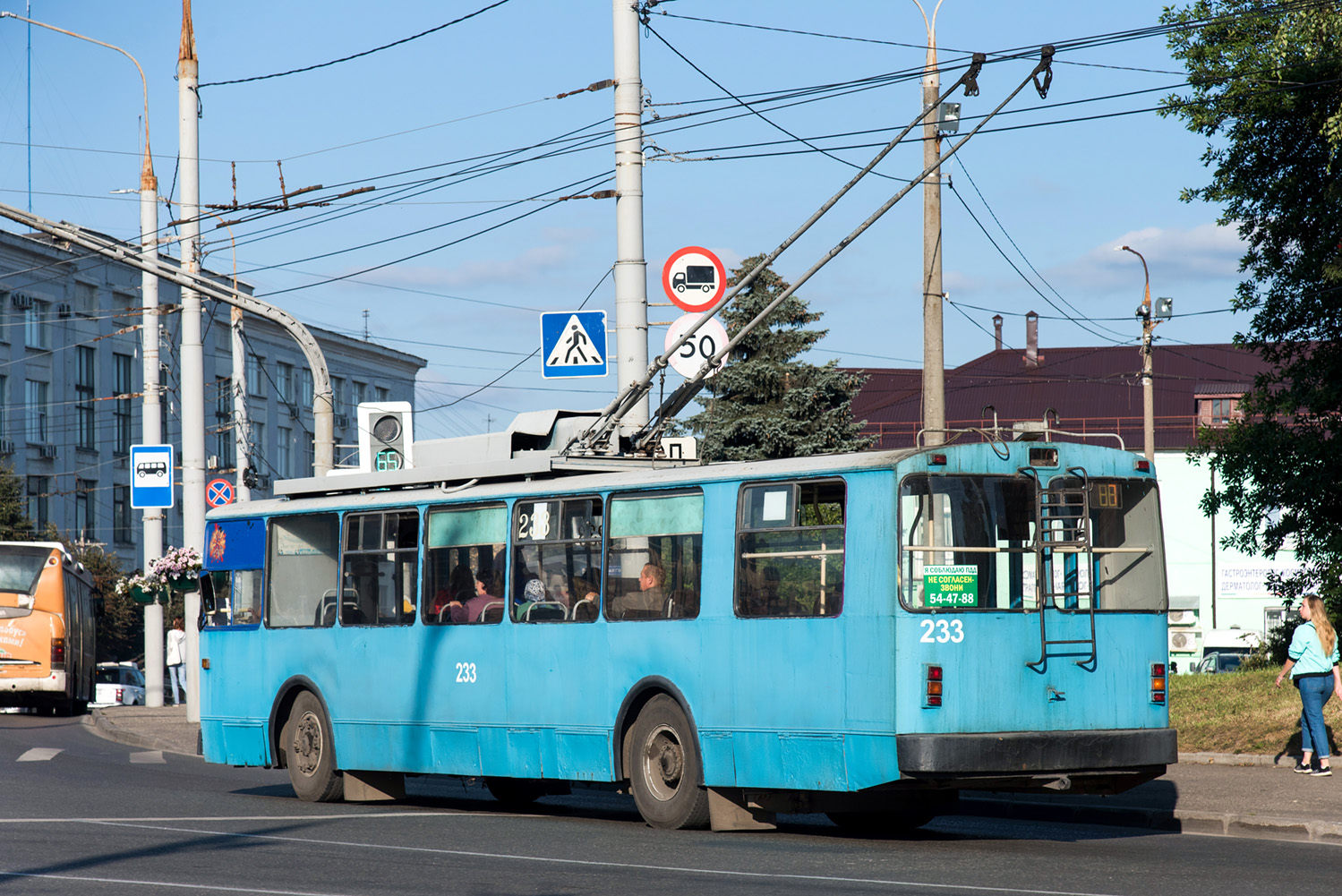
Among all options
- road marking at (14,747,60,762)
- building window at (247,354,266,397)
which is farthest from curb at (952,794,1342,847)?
building window at (247,354,266,397)

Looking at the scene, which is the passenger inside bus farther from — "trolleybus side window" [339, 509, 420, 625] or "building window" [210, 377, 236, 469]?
"building window" [210, 377, 236, 469]

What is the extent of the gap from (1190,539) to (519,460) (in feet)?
195

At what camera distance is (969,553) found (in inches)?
464

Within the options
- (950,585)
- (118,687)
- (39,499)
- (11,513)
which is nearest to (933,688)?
(950,585)

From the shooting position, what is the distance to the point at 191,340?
2722cm

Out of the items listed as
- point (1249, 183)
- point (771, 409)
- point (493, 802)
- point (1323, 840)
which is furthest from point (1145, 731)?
point (771, 409)

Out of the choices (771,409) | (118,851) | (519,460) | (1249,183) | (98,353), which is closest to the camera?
(118,851)

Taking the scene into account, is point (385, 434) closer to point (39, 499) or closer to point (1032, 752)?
point (1032, 752)

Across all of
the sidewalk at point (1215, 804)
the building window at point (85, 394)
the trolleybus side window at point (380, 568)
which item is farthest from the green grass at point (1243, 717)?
the building window at point (85, 394)

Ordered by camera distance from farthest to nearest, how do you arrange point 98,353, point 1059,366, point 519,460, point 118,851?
point 1059,366, point 98,353, point 519,460, point 118,851

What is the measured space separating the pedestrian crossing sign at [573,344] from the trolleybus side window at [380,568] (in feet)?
12.5

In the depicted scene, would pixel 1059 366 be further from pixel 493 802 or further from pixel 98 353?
pixel 493 802

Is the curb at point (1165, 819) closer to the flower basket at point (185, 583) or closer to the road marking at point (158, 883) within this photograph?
the road marking at point (158, 883)

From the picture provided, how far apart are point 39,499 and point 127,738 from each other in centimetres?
4190
